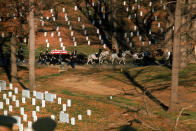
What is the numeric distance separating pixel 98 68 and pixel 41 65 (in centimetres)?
530

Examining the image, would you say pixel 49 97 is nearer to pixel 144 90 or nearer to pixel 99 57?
pixel 144 90

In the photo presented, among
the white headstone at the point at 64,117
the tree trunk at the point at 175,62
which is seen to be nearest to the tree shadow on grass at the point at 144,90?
the tree trunk at the point at 175,62

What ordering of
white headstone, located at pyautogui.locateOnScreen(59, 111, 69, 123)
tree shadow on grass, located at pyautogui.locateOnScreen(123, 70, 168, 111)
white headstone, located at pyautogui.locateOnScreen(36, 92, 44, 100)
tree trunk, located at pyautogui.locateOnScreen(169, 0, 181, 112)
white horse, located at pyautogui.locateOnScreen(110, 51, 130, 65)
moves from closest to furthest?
1. white headstone, located at pyautogui.locateOnScreen(59, 111, 69, 123)
2. tree trunk, located at pyautogui.locateOnScreen(169, 0, 181, 112)
3. tree shadow on grass, located at pyautogui.locateOnScreen(123, 70, 168, 111)
4. white headstone, located at pyautogui.locateOnScreen(36, 92, 44, 100)
5. white horse, located at pyautogui.locateOnScreen(110, 51, 130, 65)

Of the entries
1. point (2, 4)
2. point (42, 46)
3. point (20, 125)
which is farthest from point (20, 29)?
point (42, 46)

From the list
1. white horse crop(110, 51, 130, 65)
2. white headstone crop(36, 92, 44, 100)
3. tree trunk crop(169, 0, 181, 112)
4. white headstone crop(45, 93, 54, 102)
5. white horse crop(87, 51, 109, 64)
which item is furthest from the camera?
white horse crop(87, 51, 109, 64)

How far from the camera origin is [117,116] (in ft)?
56.5

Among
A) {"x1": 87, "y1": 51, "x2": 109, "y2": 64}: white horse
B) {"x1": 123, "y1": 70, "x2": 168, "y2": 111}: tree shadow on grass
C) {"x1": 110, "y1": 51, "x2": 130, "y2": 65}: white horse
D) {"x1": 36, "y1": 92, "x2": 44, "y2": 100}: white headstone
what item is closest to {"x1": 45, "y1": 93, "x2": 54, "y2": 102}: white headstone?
{"x1": 36, "y1": 92, "x2": 44, "y2": 100}: white headstone

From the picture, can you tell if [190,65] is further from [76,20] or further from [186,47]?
[76,20]

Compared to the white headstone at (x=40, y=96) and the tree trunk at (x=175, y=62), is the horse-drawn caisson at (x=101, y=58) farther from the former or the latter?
the tree trunk at (x=175, y=62)

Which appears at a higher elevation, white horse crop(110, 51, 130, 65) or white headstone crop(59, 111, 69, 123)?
white horse crop(110, 51, 130, 65)

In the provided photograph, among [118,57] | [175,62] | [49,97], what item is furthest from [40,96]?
[118,57]

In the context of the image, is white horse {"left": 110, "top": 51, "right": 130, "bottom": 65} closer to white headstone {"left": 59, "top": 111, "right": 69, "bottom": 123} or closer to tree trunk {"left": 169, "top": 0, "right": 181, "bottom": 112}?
tree trunk {"left": 169, "top": 0, "right": 181, "bottom": 112}

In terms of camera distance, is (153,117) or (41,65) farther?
(41,65)

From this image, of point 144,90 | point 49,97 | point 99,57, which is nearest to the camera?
point 49,97
